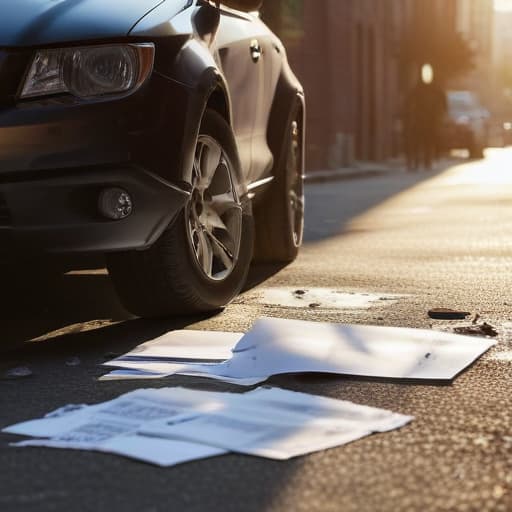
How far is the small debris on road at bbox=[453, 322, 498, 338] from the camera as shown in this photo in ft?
16.0

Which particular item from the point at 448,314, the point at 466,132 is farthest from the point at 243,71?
the point at 466,132

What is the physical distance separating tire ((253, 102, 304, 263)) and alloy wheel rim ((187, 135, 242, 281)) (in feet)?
4.83

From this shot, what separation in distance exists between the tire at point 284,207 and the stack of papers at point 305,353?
7.52 ft

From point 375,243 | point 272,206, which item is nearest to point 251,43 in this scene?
point 272,206

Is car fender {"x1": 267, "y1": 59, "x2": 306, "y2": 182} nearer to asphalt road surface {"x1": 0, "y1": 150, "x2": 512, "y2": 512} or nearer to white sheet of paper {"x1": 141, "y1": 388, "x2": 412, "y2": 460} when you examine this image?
asphalt road surface {"x1": 0, "y1": 150, "x2": 512, "y2": 512}

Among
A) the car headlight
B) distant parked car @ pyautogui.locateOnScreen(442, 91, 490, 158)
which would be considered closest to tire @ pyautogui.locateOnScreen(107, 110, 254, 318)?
the car headlight

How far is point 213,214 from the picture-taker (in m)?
5.36

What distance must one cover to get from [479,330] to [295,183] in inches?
105

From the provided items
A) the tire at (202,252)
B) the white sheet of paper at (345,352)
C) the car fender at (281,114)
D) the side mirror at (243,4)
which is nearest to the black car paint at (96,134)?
the tire at (202,252)

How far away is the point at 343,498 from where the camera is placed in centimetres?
283

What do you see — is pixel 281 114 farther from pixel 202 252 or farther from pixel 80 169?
pixel 80 169

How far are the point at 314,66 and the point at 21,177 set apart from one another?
2666 centimetres

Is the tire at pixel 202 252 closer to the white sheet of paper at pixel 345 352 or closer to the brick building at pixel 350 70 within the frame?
the white sheet of paper at pixel 345 352

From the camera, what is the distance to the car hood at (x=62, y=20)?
4.64m
